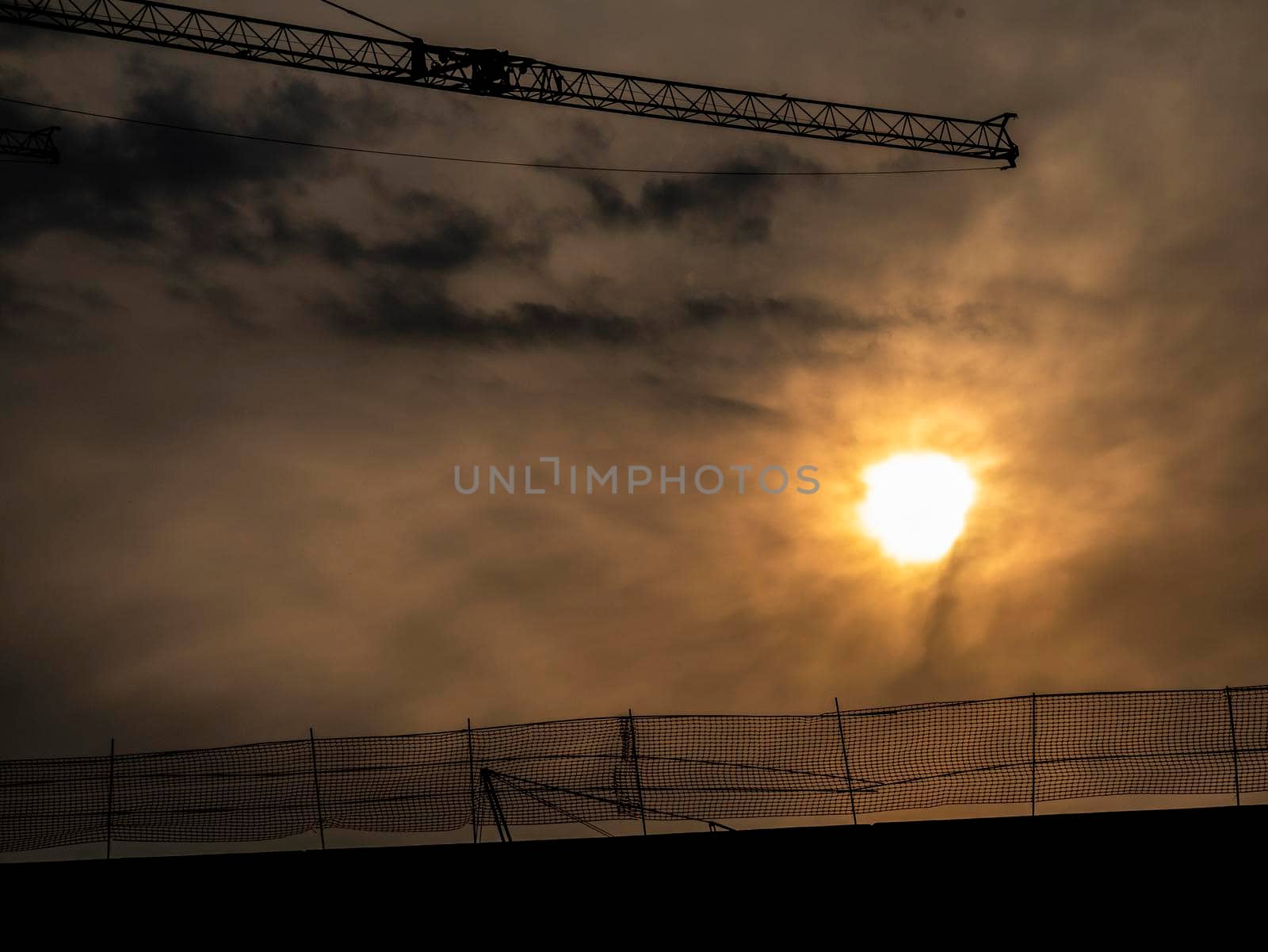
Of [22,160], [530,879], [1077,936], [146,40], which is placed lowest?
[1077,936]

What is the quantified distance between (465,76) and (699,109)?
1231 centimetres

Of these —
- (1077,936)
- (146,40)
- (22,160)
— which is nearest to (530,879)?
(1077,936)

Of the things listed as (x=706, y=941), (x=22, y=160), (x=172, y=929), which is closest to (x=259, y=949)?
(x=172, y=929)

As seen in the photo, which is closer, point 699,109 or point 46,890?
point 46,890

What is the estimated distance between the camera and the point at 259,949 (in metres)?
17.7

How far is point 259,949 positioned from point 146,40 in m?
49.1

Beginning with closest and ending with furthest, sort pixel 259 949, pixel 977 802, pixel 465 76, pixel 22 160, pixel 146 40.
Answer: pixel 259 949 → pixel 977 802 → pixel 146 40 → pixel 465 76 → pixel 22 160

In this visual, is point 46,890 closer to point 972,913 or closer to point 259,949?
point 259,949

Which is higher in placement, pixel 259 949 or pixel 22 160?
pixel 22 160

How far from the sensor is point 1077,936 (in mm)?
17797

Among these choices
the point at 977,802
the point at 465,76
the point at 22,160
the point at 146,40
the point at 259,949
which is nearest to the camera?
the point at 259,949

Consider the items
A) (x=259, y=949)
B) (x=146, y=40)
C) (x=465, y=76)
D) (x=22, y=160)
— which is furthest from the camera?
(x=22, y=160)

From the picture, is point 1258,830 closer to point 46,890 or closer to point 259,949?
point 259,949

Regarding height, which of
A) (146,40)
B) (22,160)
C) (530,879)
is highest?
(22,160)
